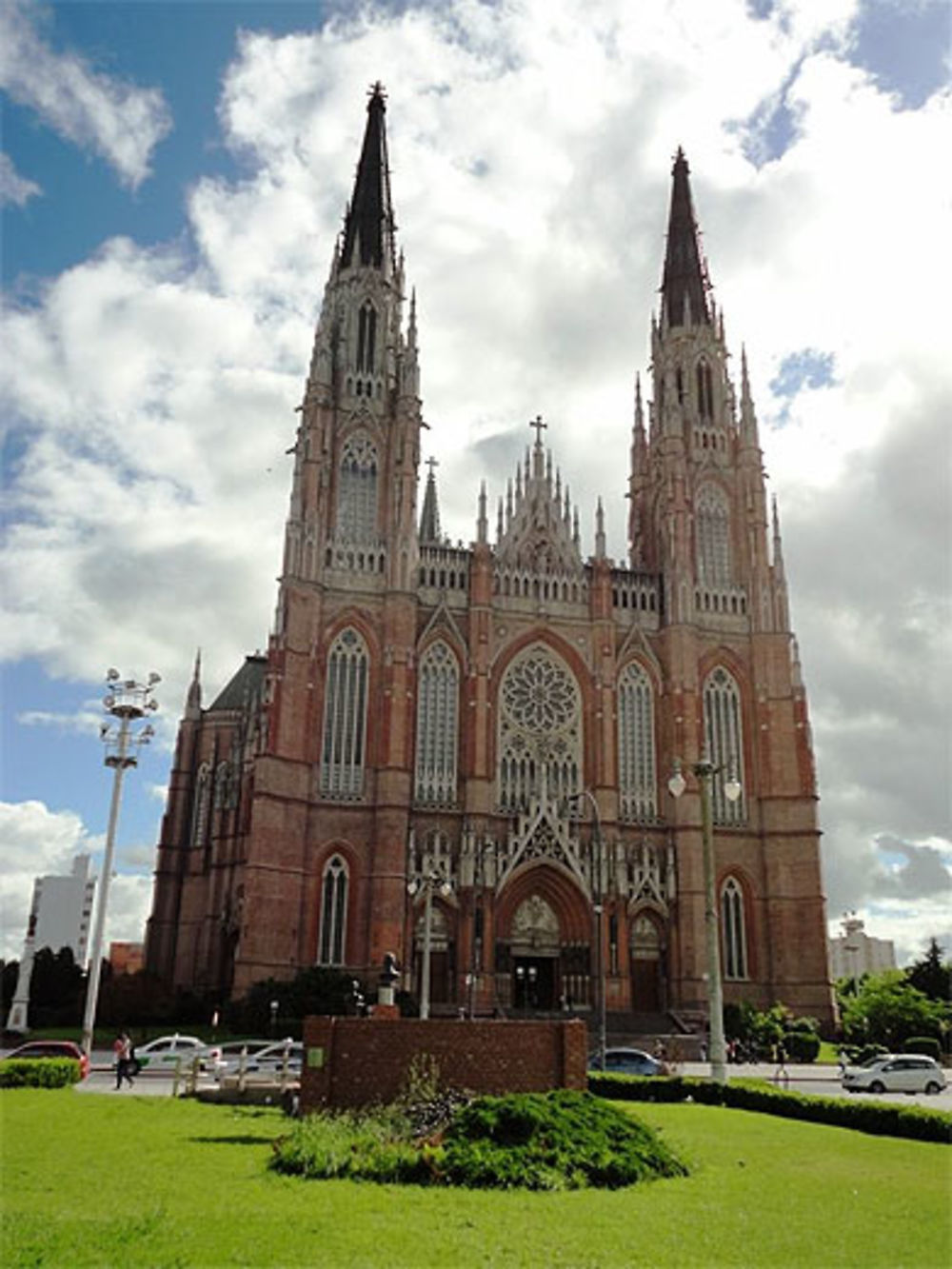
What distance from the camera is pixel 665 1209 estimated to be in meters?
11.3

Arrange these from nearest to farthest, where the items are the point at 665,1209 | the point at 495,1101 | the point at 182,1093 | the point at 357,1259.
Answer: the point at 357,1259, the point at 665,1209, the point at 495,1101, the point at 182,1093

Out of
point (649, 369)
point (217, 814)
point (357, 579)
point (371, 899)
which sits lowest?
point (371, 899)

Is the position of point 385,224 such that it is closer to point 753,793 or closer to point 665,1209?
point 753,793

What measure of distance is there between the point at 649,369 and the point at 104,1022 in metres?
48.1

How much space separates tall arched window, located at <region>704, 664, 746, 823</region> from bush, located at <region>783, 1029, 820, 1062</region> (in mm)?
12180

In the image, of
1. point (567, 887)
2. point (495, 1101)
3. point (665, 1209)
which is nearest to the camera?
point (665, 1209)

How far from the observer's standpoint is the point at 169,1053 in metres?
34.8

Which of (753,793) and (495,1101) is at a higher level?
(753,793)

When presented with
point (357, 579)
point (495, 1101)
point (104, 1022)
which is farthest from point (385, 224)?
point (495, 1101)

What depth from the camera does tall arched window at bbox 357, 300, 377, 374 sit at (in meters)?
60.0

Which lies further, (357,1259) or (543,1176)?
(543,1176)

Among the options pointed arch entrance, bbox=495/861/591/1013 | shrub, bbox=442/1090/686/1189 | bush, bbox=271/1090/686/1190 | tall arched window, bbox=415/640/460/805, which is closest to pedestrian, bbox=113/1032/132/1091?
bush, bbox=271/1090/686/1190

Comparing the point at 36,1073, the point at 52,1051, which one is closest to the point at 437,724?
the point at 52,1051

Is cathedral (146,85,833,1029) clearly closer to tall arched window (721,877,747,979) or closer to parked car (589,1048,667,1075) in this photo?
tall arched window (721,877,747,979)
